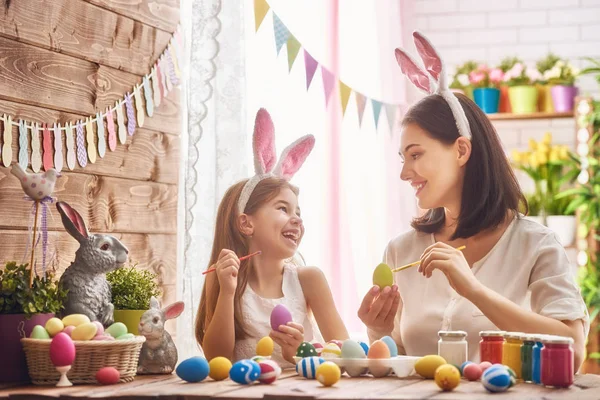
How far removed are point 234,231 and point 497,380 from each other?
0.85 metres

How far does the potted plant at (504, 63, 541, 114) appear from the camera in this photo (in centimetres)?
431

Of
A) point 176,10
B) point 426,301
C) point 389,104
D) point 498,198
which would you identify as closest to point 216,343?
point 426,301

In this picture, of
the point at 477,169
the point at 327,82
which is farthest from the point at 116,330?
the point at 327,82

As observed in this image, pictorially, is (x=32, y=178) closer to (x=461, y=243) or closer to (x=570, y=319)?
(x=461, y=243)

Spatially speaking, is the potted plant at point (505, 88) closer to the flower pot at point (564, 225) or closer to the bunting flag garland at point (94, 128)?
the flower pot at point (564, 225)

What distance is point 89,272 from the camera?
178 cm

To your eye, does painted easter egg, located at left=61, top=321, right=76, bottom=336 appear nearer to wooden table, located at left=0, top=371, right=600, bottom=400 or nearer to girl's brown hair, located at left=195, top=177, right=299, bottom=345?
wooden table, located at left=0, top=371, right=600, bottom=400

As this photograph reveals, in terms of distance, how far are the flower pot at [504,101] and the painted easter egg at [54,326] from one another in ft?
10.4

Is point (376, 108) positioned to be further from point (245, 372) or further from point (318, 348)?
point (245, 372)

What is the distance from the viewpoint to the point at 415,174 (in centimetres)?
205

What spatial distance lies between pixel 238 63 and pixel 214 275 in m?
0.82

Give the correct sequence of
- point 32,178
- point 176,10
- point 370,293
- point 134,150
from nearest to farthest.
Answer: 1. point 32,178
2. point 370,293
3. point 134,150
4. point 176,10

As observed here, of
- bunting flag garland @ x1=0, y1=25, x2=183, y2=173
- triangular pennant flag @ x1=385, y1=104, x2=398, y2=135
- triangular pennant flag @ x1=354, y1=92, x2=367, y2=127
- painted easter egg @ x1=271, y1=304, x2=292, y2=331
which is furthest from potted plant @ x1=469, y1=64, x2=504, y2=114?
painted easter egg @ x1=271, y1=304, x2=292, y2=331

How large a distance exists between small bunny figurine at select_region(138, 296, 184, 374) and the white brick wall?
315 cm
